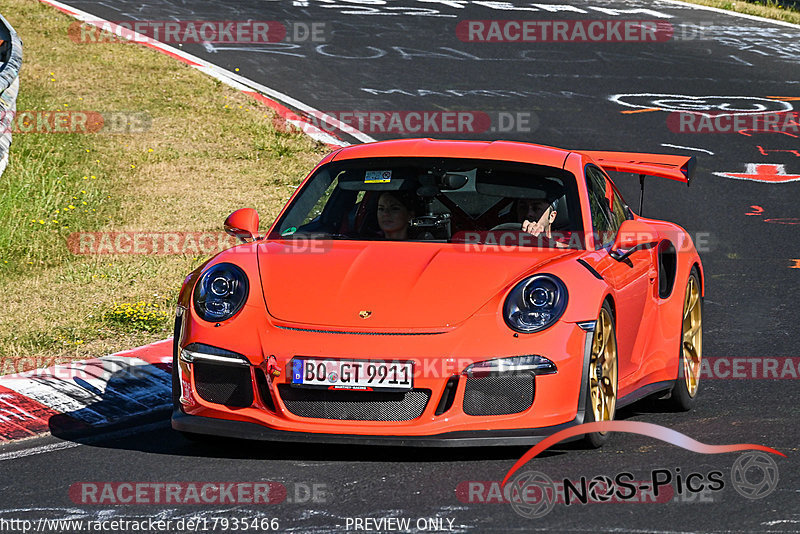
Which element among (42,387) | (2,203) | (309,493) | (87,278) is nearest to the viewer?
(309,493)

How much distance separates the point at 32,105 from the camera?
1538 centimetres

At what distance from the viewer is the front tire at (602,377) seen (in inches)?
237

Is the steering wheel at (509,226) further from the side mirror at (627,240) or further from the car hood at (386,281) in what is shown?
the side mirror at (627,240)

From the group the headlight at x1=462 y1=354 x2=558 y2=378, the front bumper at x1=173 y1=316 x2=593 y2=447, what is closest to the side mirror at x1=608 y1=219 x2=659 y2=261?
the front bumper at x1=173 y1=316 x2=593 y2=447

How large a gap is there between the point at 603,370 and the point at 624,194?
7.82m

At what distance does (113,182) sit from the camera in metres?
13.3

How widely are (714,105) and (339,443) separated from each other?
43.8 feet

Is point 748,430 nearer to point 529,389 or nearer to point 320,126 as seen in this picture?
point 529,389

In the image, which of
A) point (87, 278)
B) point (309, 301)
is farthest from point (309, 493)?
point (87, 278)

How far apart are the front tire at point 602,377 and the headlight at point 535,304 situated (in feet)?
0.66

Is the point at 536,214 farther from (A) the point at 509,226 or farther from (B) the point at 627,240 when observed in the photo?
(B) the point at 627,240

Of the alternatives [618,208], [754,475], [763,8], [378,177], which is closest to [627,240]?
[618,208]

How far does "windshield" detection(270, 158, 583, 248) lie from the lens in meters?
7.07

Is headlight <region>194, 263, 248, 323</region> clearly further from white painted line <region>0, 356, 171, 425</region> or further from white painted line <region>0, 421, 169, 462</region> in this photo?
white painted line <region>0, 356, 171, 425</region>
